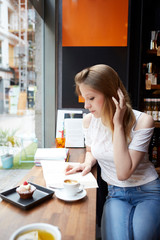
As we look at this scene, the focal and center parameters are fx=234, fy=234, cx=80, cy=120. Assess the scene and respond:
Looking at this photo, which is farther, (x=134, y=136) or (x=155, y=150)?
(x=155, y=150)

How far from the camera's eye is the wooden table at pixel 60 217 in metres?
0.93

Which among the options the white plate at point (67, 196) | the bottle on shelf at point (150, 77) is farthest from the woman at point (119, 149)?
the bottle on shelf at point (150, 77)

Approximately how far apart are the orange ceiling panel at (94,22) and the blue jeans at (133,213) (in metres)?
1.80

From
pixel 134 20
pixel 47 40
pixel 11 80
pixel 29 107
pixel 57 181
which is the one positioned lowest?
pixel 57 181

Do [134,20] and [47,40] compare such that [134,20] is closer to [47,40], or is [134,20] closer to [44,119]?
[47,40]

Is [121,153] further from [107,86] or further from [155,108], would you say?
[155,108]

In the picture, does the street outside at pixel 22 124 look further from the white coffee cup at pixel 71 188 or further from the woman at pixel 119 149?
the white coffee cup at pixel 71 188

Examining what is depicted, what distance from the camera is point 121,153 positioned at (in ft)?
4.70

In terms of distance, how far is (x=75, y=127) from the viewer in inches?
96.0

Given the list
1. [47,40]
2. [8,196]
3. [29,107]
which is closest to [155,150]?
[29,107]

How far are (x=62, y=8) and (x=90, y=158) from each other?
72.9 inches

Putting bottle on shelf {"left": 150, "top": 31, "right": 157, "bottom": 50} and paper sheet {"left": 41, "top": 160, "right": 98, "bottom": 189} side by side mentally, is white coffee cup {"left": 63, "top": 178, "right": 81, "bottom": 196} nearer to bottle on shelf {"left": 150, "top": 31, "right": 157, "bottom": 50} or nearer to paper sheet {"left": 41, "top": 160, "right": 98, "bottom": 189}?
paper sheet {"left": 41, "top": 160, "right": 98, "bottom": 189}

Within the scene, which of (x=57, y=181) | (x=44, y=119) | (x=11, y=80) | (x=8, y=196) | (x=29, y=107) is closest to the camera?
(x=8, y=196)

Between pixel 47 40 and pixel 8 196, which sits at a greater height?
pixel 47 40
